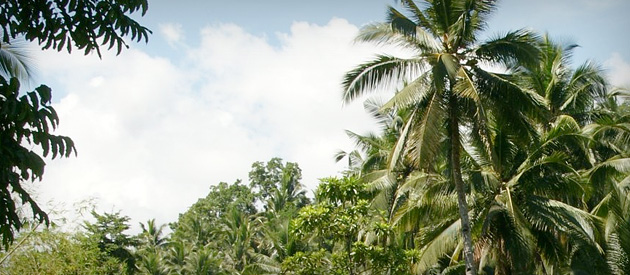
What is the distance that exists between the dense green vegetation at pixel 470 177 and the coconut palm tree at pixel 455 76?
1.0 inches

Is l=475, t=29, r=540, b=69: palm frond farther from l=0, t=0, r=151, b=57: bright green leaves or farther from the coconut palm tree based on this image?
l=0, t=0, r=151, b=57: bright green leaves

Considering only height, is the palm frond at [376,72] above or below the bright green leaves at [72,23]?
above

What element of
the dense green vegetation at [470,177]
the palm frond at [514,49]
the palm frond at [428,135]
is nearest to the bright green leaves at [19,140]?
the dense green vegetation at [470,177]

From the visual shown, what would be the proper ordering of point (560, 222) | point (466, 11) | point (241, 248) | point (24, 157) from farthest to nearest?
1. point (241, 248)
2. point (560, 222)
3. point (466, 11)
4. point (24, 157)

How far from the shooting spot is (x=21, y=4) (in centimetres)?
397

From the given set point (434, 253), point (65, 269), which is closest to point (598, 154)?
point (434, 253)

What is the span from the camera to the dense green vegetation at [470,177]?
37.8 ft

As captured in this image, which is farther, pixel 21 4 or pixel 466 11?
pixel 466 11

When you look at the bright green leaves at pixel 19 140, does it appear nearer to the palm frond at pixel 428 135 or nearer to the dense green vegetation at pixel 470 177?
the dense green vegetation at pixel 470 177

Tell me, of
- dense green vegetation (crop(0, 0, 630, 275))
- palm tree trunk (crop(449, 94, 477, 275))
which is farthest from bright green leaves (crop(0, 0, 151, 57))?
palm tree trunk (crop(449, 94, 477, 275))

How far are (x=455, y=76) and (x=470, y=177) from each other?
3436 mm

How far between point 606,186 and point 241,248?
18.8 metres

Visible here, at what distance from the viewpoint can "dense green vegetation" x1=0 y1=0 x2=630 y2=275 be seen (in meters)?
11.5

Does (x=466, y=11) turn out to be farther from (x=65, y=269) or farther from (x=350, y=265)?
(x=65, y=269)
